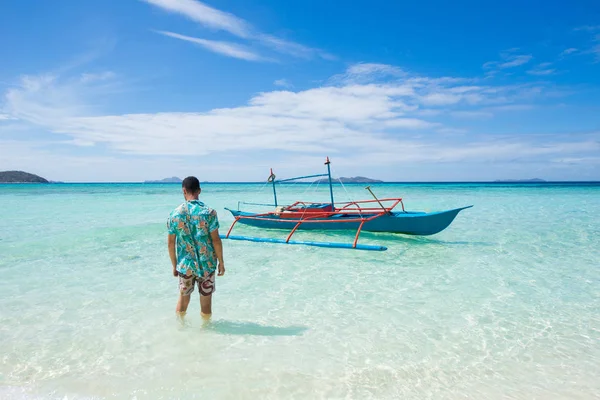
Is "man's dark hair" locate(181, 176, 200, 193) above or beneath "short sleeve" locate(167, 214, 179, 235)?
above

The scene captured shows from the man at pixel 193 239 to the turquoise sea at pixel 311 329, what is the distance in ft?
2.94

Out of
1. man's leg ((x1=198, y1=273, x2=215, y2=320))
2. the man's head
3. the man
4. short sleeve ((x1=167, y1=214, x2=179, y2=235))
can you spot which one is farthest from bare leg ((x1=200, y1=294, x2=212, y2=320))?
the man's head

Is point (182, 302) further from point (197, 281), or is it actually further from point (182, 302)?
point (197, 281)

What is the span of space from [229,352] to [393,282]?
12.2 ft

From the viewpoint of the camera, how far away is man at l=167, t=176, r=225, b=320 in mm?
3885

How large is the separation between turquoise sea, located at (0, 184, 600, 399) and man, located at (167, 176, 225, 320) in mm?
895

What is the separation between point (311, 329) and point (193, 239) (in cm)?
194

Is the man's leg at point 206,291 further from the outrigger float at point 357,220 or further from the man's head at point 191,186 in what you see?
the outrigger float at point 357,220

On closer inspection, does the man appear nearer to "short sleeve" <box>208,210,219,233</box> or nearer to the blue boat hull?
"short sleeve" <box>208,210,219,233</box>

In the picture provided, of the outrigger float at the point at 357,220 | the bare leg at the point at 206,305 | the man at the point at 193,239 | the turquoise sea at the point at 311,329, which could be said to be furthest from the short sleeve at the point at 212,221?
the outrigger float at the point at 357,220

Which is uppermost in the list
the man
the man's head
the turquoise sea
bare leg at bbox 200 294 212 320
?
the man's head

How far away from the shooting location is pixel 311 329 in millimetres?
4680

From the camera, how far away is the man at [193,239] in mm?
3885

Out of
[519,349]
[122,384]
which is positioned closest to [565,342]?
[519,349]
